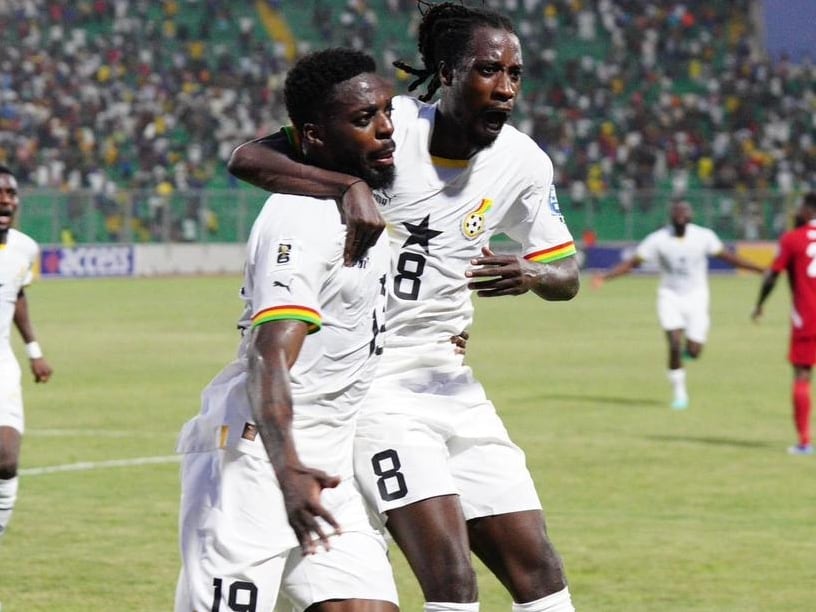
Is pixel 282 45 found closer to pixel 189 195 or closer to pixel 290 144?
pixel 189 195

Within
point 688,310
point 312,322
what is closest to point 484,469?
point 312,322

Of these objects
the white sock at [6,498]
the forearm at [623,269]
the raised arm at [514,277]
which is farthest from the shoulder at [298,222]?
the forearm at [623,269]

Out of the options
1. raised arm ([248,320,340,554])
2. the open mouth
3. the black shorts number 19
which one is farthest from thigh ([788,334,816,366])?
raised arm ([248,320,340,554])

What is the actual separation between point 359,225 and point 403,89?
4403 centimetres

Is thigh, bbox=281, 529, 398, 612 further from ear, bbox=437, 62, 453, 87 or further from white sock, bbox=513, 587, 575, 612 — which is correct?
ear, bbox=437, 62, 453, 87

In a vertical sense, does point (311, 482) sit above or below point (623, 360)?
above

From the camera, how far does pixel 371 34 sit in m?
52.1

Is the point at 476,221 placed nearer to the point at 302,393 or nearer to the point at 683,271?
the point at 302,393

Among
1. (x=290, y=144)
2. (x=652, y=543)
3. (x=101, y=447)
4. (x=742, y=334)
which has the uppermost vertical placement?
(x=290, y=144)

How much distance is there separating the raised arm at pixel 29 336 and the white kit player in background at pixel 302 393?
222 inches

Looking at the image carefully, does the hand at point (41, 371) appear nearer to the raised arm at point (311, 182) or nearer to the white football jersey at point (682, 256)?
the raised arm at point (311, 182)

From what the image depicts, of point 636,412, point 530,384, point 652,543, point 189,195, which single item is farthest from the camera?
point 189,195

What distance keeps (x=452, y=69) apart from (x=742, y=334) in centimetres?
2427

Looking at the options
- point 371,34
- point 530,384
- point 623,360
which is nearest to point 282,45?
point 371,34
